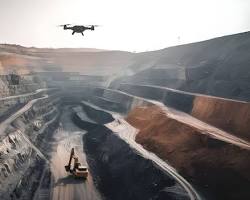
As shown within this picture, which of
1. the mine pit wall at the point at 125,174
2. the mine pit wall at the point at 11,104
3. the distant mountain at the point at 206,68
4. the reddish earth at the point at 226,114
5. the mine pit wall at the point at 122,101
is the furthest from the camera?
the mine pit wall at the point at 122,101

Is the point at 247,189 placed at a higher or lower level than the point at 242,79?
lower

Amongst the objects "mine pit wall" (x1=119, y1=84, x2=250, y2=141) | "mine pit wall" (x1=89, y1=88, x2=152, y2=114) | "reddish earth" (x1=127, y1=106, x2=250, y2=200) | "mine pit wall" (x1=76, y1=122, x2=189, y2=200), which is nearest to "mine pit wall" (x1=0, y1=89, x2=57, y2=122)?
"mine pit wall" (x1=76, y1=122, x2=189, y2=200)

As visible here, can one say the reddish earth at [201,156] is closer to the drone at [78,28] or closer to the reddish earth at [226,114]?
the reddish earth at [226,114]

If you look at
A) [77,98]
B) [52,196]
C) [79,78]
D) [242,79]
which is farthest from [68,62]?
[52,196]

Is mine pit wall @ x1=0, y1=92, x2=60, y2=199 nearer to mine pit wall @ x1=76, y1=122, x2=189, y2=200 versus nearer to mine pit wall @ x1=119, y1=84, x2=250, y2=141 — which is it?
mine pit wall @ x1=76, y1=122, x2=189, y2=200

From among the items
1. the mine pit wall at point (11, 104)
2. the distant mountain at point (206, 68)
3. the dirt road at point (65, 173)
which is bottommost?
the dirt road at point (65, 173)

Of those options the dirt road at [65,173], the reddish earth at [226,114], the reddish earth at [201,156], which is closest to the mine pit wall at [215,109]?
the reddish earth at [226,114]

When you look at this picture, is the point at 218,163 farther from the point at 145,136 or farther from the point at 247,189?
the point at 145,136

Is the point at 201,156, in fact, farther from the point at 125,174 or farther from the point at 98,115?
the point at 98,115
